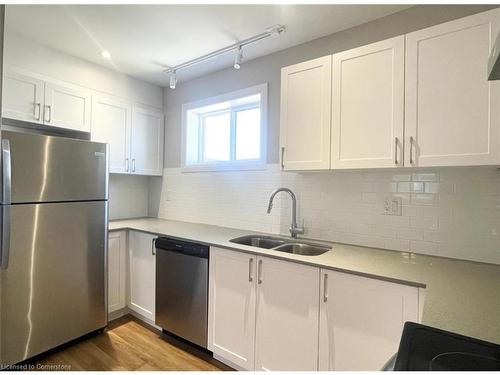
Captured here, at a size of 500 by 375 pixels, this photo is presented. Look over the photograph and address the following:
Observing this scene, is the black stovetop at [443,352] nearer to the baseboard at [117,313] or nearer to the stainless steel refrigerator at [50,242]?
the stainless steel refrigerator at [50,242]

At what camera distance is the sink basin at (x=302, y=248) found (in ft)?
6.46

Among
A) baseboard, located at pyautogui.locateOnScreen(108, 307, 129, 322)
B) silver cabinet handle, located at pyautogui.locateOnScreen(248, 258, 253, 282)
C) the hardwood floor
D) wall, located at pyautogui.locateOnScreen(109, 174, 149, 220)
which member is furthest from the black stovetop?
wall, located at pyautogui.locateOnScreen(109, 174, 149, 220)

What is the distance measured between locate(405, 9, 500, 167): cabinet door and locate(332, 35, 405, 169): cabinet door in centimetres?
6

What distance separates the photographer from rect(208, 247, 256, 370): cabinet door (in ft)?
5.77

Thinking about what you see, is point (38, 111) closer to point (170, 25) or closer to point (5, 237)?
point (5, 237)

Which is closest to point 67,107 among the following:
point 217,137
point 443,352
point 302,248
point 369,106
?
point 217,137

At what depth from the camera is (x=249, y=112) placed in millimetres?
2791

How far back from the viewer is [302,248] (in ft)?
6.70

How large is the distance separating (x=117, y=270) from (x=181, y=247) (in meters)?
0.86

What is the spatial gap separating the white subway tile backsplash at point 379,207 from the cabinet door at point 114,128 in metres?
1.01

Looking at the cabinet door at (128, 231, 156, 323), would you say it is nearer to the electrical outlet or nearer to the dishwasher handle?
the dishwasher handle

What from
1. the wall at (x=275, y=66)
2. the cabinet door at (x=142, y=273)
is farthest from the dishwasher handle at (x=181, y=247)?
the wall at (x=275, y=66)

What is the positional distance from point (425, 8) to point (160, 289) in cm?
285

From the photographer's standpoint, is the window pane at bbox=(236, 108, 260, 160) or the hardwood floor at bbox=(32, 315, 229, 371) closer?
the hardwood floor at bbox=(32, 315, 229, 371)
